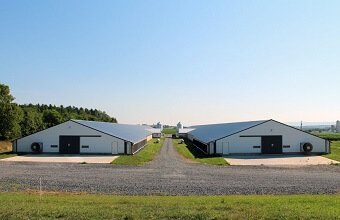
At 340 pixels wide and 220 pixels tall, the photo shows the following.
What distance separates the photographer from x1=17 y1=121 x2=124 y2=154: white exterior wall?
164 feet

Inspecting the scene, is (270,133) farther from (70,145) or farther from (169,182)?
(169,182)

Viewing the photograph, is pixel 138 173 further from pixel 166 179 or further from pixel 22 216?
pixel 22 216

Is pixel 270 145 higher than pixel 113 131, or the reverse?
pixel 113 131

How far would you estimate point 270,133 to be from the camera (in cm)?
5116

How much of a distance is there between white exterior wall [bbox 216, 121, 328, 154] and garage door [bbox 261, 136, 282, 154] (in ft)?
1.67

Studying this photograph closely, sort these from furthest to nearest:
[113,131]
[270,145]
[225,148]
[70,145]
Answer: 1. [113,131]
2. [270,145]
3. [70,145]
4. [225,148]

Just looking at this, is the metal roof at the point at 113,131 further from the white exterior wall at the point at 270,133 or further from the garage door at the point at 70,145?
the white exterior wall at the point at 270,133

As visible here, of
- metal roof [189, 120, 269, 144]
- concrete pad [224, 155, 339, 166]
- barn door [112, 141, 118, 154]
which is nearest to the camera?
concrete pad [224, 155, 339, 166]

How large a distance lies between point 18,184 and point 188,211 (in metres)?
15.4

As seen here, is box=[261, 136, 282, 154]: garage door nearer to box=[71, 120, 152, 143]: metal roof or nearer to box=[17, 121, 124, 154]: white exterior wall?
box=[71, 120, 152, 143]: metal roof

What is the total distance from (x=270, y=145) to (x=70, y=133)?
1000 inches

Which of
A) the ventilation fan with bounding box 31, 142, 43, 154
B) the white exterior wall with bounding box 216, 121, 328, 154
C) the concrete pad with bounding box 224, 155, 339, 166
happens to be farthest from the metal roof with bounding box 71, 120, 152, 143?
the concrete pad with bounding box 224, 155, 339, 166

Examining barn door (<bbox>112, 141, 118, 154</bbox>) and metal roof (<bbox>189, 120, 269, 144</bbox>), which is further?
metal roof (<bbox>189, 120, 269, 144</bbox>)

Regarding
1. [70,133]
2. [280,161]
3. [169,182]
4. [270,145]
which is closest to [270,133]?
[270,145]
